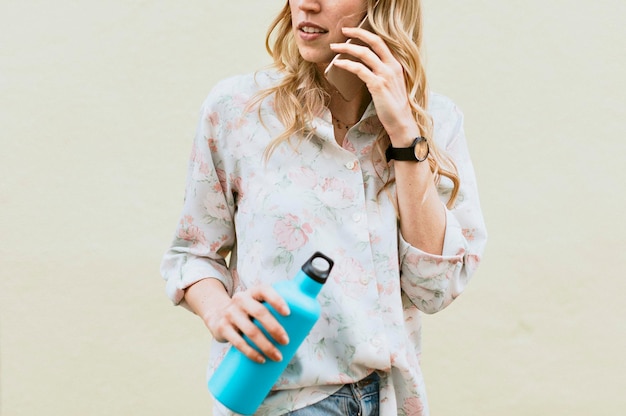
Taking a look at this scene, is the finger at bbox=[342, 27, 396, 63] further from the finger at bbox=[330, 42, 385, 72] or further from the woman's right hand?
the woman's right hand

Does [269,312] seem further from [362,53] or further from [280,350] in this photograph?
[362,53]

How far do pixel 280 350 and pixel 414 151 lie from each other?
1.37ft

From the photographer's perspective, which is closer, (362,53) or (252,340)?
(252,340)

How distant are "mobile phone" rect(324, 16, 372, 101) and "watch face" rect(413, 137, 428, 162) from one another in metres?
0.16

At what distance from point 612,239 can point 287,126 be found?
185 cm

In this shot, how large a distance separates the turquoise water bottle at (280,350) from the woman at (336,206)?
140 millimetres

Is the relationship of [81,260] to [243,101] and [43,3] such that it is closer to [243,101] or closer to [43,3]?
[43,3]

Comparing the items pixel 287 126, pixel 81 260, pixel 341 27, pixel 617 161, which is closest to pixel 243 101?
pixel 287 126

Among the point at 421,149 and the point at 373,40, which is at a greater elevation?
the point at 373,40

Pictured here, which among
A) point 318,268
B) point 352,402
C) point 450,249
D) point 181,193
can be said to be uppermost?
point 318,268

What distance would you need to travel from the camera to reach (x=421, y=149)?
1.50 meters

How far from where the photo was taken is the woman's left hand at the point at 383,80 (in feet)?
4.83

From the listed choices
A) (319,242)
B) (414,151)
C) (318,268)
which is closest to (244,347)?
(318,268)

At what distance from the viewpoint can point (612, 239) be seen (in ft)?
9.96
